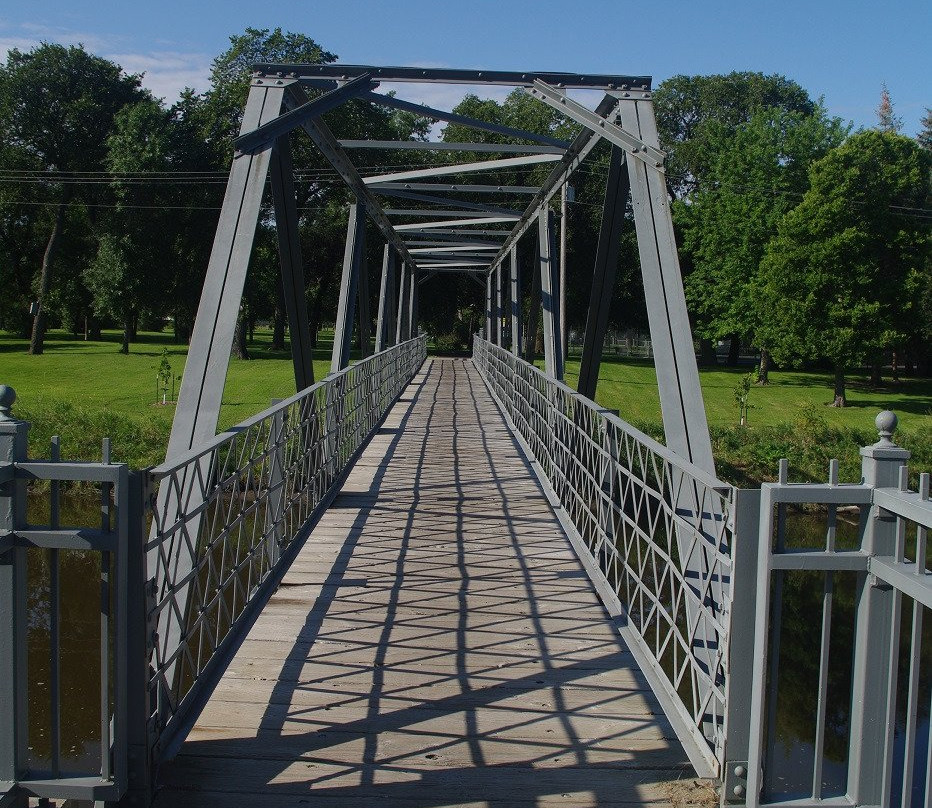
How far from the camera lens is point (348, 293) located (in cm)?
1062

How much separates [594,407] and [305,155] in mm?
32519

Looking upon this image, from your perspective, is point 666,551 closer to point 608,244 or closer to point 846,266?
point 608,244

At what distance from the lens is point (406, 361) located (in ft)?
68.8

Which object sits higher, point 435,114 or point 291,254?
point 435,114

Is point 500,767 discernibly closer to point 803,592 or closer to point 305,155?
point 803,592

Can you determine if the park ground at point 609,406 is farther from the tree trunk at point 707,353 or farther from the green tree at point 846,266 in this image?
the green tree at point 846,266

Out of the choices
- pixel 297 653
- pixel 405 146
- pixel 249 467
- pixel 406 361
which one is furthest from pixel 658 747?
pixel 406 361

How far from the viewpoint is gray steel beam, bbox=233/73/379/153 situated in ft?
18.0

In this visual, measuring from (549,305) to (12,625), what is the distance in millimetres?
8869

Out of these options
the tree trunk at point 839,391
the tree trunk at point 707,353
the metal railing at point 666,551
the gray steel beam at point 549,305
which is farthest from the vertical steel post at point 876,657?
the tree trunk at point 707,353

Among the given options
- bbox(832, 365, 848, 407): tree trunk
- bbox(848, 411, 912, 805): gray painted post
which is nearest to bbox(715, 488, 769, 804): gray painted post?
bbox(848, 411, 912, 805): gray painted post

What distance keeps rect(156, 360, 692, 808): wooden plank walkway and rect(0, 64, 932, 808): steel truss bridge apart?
16 mm

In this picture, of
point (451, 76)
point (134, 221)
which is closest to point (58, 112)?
point (134, 221)

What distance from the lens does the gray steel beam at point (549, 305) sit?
33.7 feet
